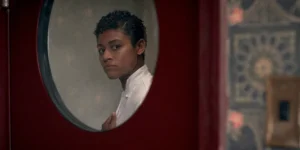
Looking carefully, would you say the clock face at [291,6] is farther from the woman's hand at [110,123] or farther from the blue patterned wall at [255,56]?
the woman's hand at [110,123]

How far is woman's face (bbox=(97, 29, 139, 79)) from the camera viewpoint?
1.35 meters

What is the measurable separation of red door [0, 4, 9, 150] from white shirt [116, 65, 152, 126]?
51cm

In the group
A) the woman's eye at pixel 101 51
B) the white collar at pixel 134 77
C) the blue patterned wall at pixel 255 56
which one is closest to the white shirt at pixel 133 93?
the white collar at pixel 134 77

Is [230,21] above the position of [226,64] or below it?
above

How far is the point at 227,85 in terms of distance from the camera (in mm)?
1124

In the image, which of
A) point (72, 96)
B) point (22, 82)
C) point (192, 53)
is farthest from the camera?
point (22, 82)

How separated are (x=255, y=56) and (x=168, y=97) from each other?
1.00 ft

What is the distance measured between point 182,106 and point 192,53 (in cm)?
16

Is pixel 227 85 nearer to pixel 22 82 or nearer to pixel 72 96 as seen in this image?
pixel 72 96

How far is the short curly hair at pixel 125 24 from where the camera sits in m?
1.34

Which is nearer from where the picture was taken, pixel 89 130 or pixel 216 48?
pixel 216 48

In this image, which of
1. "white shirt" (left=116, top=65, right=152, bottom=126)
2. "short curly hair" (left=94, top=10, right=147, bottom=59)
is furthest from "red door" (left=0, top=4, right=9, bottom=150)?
"white shirt" (left=116, top=65, right=152, bottom=126)

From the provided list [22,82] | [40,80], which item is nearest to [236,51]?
[40,80]

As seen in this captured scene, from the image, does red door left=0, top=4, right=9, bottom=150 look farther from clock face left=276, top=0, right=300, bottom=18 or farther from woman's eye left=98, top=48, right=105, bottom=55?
A: clock face left=276, top=0, right=300, bottom=18
